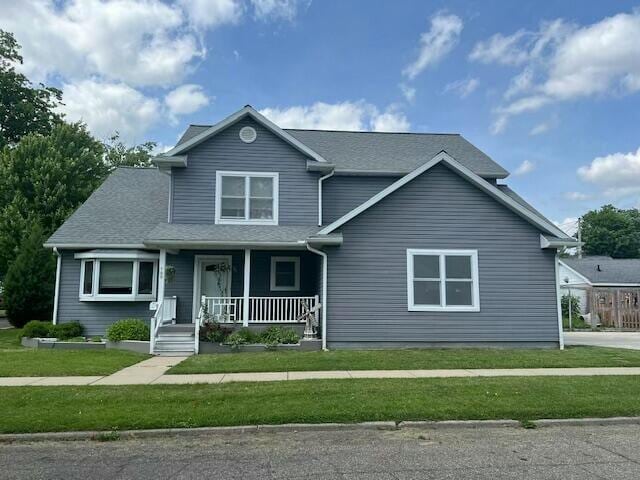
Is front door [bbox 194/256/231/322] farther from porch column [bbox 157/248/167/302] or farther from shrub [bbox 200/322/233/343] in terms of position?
shrub [bbox 200/322/233/343]

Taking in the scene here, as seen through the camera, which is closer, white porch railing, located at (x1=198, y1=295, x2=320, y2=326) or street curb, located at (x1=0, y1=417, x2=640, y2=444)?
street curb, located at (x1=0, y1=417, x2=640, y2=444)

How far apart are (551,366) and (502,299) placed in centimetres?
316

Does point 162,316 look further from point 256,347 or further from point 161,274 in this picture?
point 256,347

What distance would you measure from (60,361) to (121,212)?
7.49 m

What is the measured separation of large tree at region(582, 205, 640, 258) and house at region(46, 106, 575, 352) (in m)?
62.2

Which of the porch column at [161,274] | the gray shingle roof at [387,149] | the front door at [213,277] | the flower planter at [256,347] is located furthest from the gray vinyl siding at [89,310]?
the gray shingle roof at [387,149]

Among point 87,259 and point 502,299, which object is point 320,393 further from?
point 87,259

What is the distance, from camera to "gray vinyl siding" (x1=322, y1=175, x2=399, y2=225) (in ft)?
56.6

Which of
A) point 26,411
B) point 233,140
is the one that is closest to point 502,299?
point 233,140

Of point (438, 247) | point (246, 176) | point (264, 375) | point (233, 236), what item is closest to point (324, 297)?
point (233, 236)

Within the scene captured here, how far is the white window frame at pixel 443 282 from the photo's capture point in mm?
13680

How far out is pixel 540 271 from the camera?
13922 millimetres

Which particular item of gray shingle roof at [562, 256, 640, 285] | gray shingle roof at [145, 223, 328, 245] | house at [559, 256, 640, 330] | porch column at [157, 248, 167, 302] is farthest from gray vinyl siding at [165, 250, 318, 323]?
gray shingle roof at [562, 256, 640, 285]

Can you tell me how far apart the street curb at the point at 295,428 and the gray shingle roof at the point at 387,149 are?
11.8 metres
